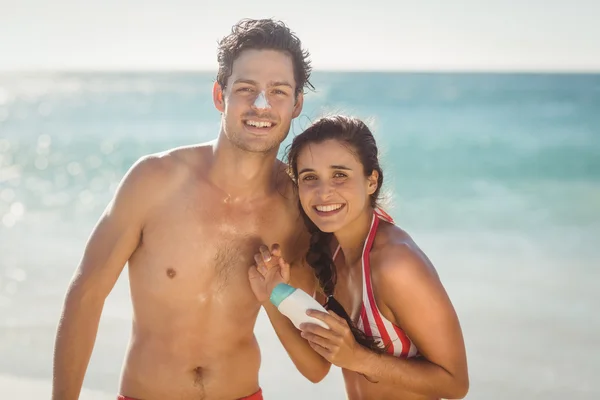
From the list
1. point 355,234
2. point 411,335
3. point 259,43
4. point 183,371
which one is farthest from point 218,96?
point 411,335

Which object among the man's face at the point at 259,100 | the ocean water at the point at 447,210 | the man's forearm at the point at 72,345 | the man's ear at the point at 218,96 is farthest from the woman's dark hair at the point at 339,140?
the man's forearm at the point at 72,345

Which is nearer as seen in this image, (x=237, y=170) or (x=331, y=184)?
(x=331, y=184)

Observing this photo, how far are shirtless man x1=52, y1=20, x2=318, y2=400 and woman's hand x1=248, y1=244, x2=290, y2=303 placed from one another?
15 cm

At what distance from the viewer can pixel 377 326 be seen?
3.13 m

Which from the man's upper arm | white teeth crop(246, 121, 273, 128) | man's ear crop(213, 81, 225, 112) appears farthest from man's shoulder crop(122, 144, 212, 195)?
white teeth crop(246, 121, 273, 128)

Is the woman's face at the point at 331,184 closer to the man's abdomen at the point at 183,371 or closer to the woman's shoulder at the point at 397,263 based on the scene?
the woman's shoulder at the point at 397,263

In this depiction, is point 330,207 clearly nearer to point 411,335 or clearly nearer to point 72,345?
point 411,335

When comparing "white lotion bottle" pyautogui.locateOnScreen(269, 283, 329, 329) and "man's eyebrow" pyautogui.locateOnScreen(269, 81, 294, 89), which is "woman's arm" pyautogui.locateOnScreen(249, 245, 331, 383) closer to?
"white lotion bottle" pyautogui.locateOnScreen(269, 283, 329, 329)

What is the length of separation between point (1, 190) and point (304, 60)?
1012 centimetres

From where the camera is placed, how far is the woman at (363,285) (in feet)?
9.84

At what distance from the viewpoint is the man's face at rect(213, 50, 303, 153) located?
333cm

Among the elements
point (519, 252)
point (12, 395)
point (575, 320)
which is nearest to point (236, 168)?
point (12, 395)

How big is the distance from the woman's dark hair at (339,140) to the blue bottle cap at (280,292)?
0.92 feet

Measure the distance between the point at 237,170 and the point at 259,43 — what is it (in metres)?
0.54
